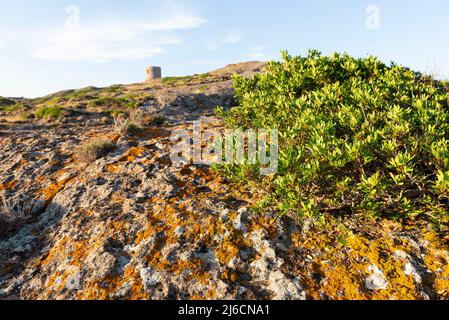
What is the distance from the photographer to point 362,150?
539 centimetres

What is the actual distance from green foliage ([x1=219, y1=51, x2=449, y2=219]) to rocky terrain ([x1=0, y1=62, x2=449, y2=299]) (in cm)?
65

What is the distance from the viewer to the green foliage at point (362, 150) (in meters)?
5.33

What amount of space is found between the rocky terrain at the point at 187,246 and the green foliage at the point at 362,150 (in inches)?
25.7

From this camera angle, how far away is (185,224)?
6285 millimetres

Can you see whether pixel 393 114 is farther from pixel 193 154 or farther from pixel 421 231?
pixel 193 154

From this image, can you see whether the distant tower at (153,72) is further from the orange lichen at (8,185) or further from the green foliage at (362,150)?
the green foliage at (362,150)

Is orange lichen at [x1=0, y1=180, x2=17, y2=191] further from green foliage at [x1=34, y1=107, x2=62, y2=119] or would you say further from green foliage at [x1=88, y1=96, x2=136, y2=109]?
green foliage at [x1=88, y1=96, x2=136, y2=109]

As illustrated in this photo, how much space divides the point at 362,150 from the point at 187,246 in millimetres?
3841

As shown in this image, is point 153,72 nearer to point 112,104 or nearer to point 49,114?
point 112,104

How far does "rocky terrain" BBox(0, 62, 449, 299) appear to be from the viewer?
16.0 ft

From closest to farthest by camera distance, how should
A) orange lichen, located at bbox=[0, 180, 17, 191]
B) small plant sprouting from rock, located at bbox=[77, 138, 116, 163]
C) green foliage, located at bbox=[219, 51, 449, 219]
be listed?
green foliage, located at bbox=[219, 51, 449, 219]
orange lichen, located at bbox=[0, 180, 17, 191]
small plant sprouting from rock, located at bbox=[77, 138, 116, 163]

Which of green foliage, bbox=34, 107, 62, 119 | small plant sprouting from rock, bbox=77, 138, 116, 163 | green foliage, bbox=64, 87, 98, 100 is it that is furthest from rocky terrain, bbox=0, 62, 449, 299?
green foliage, bbox=64, 87, 98, 100

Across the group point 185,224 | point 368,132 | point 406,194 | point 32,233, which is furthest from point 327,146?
point 32,233

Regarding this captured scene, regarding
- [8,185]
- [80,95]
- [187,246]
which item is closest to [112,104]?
[8,185]
